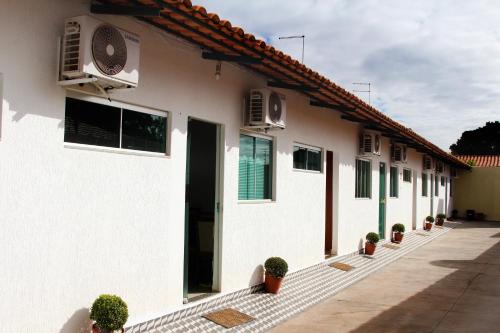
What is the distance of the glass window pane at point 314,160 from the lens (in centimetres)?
945

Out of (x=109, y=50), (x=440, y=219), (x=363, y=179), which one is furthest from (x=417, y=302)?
(x=440, y=219)

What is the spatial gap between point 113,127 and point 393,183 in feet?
41.9

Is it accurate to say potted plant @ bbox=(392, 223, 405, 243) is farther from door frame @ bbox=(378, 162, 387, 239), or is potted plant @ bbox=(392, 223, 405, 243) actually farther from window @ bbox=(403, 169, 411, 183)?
window @ bbox=(403, 169, 411, 183)

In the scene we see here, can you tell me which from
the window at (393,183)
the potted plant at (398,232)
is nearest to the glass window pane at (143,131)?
the potted plant at (398,232)

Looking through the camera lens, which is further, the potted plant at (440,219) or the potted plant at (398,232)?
the potted plant at (440,219)

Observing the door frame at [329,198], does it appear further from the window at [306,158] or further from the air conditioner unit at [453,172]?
the air conditioner unit at [453,172]

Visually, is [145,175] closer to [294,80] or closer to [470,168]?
[294,80]

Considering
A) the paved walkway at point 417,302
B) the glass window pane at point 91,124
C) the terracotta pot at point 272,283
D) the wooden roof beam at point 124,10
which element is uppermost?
the wooden roof beam at point 124,10

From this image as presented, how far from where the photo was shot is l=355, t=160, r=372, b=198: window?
1238cm

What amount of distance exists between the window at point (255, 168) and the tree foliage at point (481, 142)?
4962 centimetres

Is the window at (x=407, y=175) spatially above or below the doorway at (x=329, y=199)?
above

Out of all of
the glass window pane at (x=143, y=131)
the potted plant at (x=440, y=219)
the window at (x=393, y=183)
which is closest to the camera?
the glass window pane at (x=143, y=131)

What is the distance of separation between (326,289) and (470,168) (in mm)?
23826

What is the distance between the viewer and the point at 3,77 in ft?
12.3
